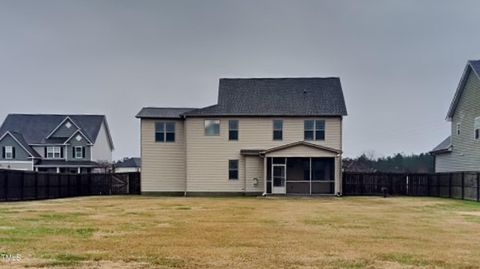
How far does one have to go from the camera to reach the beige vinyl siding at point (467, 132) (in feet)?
102

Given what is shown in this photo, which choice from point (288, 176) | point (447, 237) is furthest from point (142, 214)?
point (288, 176)

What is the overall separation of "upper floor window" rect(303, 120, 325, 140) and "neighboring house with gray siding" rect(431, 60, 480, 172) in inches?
338

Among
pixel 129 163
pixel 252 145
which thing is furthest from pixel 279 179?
pixel 129 163

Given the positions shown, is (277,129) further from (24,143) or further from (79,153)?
(24,143)

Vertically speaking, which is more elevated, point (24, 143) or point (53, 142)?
point (53, 142)

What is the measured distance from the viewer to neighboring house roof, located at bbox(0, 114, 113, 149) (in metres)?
57.7

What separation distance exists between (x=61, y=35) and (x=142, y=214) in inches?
559

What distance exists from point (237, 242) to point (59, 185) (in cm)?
2505

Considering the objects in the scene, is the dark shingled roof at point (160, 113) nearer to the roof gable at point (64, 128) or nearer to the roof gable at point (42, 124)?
the roof gable at point (42, 124)

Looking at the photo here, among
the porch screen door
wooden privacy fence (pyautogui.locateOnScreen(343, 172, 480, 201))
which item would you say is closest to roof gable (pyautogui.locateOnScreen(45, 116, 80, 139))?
the porch screen door

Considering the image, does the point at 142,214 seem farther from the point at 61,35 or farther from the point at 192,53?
the point at 192,53

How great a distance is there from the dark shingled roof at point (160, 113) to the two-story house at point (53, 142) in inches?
878

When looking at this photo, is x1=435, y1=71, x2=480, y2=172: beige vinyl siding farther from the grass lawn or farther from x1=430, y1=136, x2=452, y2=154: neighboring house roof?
the grass lawn

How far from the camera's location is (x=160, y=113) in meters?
34.8
